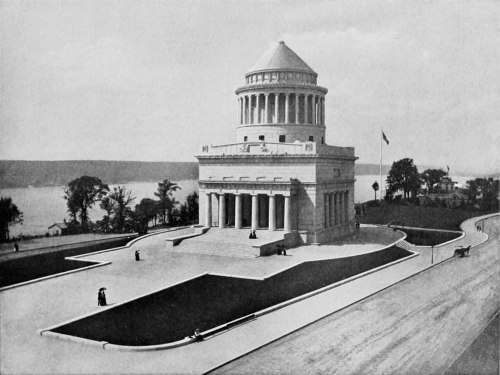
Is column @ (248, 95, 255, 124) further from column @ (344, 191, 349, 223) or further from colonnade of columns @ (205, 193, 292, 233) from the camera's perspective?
column @ (344, 191, 349, 223)

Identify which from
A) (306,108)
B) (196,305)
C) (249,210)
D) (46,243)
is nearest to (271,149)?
(249,210)

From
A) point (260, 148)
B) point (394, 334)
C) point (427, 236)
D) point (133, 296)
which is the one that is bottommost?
point (394, 334)

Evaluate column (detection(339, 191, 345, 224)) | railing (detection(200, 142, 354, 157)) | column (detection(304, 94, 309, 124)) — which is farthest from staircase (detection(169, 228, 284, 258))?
column (detection(304, 94, 309, 124))

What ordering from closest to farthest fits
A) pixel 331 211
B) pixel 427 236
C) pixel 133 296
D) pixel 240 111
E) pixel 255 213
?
pixel 133 296 < pixel 255 213 < pixel 331 211 < pixel 427 236 < pixel 240 111

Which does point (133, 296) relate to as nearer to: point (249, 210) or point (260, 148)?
point (260, 148)

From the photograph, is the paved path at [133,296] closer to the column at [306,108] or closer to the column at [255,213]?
the column at [255,213]

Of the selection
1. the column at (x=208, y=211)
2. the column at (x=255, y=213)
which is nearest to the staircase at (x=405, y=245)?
the column at (x=255, y=213)
